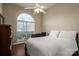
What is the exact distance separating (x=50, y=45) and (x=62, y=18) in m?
0.47

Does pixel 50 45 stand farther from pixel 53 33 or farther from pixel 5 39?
pixel 5 39

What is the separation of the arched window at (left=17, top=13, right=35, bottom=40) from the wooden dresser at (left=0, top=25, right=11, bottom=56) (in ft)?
0.51

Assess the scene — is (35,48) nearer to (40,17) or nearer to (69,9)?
(40,17)

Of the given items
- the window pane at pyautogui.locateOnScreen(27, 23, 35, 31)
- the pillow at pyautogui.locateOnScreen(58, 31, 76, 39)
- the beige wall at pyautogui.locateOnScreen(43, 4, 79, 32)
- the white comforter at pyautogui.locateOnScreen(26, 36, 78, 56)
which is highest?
the beige wall at pyautogui.locateOnScreen(43, 4, 79, 32)

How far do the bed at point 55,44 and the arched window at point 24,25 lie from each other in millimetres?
128

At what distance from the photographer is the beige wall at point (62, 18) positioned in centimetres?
224

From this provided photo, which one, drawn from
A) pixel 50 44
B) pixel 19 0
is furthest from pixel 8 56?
pixel 19 0

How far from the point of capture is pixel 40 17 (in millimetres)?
2268

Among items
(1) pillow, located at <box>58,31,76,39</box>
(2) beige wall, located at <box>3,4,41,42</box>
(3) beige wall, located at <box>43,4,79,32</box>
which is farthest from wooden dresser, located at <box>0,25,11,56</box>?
(1) pillow, located at <box>58,31,76,39</box>

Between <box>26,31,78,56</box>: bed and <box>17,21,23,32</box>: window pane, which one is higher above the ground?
<box>17,21,23,32</box>: window pane

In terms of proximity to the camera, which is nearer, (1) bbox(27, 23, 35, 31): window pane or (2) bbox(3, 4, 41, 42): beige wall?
(2) bbox(3, 4, 41, 42): beige wall

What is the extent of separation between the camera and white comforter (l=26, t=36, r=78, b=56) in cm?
225

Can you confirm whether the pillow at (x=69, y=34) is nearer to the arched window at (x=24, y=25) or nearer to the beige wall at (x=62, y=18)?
the beige wall at (x=62, y=18)

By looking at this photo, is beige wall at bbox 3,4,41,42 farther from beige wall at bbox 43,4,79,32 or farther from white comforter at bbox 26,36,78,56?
white comforter at bbox 26,36,78,56
